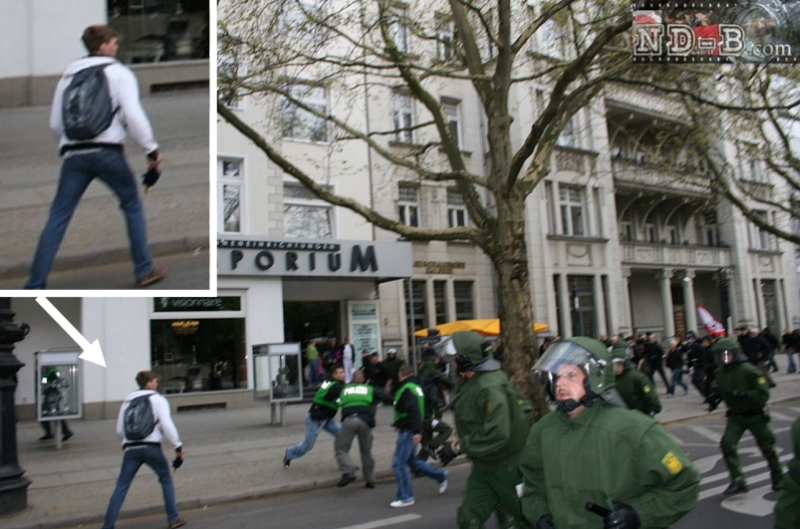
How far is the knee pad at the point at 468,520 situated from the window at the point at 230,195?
16.4m

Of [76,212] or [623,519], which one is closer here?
[623,519]

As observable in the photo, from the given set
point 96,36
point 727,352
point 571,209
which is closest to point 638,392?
point 727,352

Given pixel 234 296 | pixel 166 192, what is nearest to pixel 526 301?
pixel 166 192

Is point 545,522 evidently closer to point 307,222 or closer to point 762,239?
point 307,222

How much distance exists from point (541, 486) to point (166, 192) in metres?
4.27

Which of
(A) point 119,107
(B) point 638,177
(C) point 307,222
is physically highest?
(B) point 638,177

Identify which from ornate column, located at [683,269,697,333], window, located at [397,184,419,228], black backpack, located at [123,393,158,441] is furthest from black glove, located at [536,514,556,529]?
ornate column, located at [683,269,697,333]

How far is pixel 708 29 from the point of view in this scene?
11.6 metres

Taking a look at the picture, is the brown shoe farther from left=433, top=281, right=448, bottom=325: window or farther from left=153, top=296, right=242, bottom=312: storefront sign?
left=433, top=281, right=448, bottom=325: window

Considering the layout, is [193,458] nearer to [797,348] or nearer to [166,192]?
[166,192]

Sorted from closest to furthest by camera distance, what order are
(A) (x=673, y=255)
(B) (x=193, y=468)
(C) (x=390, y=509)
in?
(C) (x=390, y=509)
(B) (x=193, y=468)
(A) (x=673, y=255)

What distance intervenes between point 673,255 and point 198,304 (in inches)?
882

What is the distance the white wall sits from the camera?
20.8 feet

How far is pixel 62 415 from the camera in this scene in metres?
13.0
